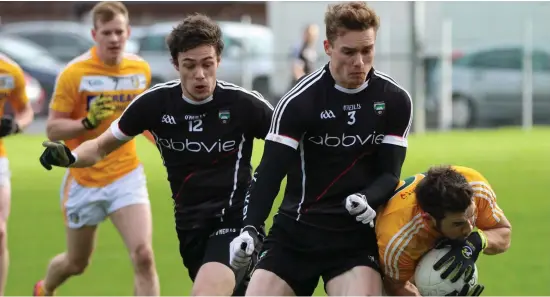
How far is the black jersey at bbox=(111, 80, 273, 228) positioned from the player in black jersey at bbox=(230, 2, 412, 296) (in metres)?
0.63

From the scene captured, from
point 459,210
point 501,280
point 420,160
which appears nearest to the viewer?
point 459,210

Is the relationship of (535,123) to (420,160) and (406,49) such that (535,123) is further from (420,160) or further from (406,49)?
(420,160)

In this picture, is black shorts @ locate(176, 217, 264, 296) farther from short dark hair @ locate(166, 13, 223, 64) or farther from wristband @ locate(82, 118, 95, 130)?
wristband @ locate(82, 118, 95, 130)

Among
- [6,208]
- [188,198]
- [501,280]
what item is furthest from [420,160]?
[188,198]

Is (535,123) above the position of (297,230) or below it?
below

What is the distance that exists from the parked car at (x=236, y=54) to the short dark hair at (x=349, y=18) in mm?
21459

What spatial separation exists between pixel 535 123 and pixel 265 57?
6698 millimetres

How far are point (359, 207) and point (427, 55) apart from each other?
2199cm

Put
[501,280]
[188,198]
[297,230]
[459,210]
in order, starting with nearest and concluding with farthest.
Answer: [459,210] → [297,230] → [188,198] → [501,280]

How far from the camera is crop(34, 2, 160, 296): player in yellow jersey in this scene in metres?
8.25

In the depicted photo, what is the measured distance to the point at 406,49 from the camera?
2755 cm

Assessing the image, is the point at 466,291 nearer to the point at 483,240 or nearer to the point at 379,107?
the point at 483,240

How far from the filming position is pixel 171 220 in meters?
12.9

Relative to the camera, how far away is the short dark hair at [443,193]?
5.59m
